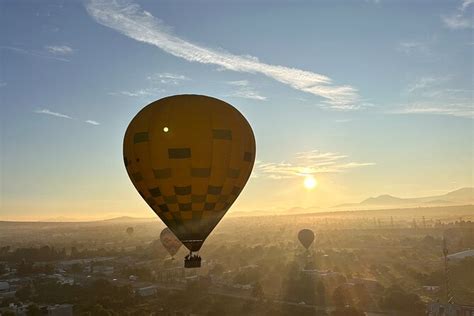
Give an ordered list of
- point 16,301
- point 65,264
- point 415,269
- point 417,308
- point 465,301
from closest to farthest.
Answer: point 417,308 < point 465,301 < point 16,301 < point 415,269 < point 65,264

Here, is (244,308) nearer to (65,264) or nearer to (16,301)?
(16,301)

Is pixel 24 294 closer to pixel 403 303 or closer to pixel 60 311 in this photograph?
pixel 60 311

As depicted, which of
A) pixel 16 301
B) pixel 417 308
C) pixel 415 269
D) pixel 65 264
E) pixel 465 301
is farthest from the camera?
pixel 65 264

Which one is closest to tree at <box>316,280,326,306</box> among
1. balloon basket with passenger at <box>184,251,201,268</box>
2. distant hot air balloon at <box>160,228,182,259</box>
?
distant hot air balloon at <box>160,228,182,259</box>


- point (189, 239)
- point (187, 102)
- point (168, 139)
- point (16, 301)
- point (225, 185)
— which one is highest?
point (187, 102)

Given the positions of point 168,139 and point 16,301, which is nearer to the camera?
point 168,139

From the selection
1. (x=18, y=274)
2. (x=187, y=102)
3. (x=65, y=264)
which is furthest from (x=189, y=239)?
(x=65, y=264)

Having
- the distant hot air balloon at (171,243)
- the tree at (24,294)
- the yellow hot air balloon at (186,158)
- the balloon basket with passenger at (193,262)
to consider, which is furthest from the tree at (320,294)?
the tree at (24,294)

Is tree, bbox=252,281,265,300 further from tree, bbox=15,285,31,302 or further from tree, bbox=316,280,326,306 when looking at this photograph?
tree, bbox=15,285,31,302
